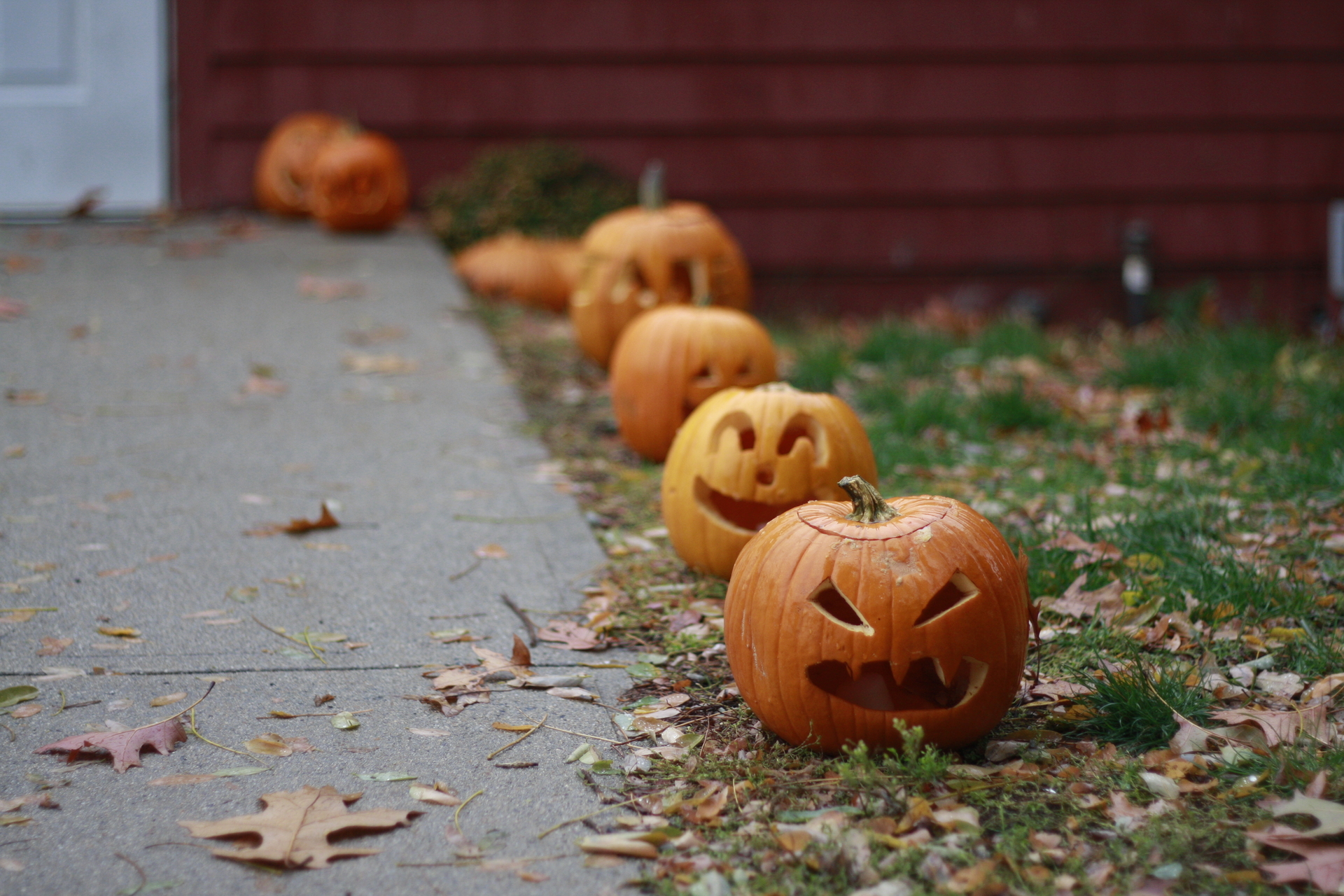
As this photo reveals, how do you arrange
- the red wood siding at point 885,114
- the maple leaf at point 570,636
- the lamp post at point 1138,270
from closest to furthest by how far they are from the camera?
the maple leaf at point 570,636 → the red wood siding at point 885,114 → the lamp post at point 1138,270

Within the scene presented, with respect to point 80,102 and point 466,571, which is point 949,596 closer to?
point 466,571

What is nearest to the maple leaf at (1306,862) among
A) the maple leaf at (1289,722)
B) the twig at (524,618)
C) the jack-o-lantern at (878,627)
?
the maple leaf at (1289,722)

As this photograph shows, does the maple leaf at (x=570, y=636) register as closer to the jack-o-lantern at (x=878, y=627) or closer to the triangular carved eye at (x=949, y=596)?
the jack-o-lantern at (x=878, y=627)

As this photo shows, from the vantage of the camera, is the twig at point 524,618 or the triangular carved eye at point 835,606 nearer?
the triangular carved eye at point 835,606

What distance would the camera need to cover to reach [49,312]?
511cm

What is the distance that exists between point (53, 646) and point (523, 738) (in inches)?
42.2

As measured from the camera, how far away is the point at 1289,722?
213 cm

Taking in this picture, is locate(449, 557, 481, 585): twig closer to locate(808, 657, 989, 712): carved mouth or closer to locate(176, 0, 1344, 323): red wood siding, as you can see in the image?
locate(808, 657, 989, 712): carved mouth

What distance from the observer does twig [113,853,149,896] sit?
67.4 inches

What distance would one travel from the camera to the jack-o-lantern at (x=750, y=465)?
9.73ft

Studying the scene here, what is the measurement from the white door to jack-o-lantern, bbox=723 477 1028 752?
610 cm

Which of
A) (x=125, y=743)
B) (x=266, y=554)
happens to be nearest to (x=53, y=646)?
(x=125, y=743)

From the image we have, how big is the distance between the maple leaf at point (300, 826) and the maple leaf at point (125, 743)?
258 millimetres

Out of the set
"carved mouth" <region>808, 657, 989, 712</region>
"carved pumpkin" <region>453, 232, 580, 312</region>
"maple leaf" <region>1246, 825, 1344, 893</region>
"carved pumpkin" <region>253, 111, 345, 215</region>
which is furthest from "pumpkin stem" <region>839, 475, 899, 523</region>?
"carved pumpkin" <region>253, 111, 345, 215</region>
